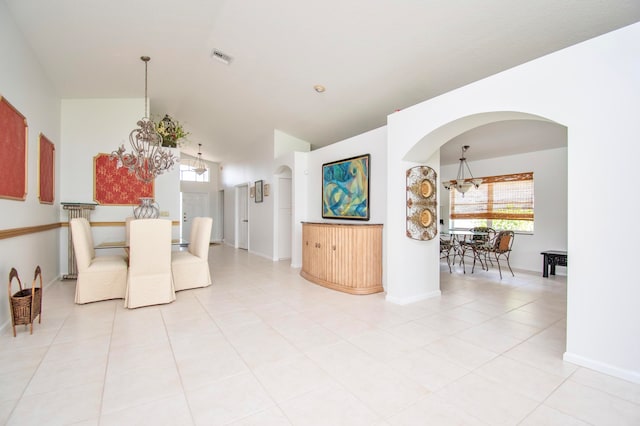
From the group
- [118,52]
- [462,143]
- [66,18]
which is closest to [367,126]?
[462,143]

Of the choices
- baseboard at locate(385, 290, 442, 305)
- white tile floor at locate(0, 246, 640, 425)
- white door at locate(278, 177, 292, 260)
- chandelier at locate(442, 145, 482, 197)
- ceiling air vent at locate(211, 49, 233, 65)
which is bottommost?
white tile floor at locate(0, 246, 640, 425)

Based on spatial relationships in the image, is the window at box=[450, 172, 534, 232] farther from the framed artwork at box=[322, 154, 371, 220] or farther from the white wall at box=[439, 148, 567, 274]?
the framed artwork at box=[322, 154, 371, 220]

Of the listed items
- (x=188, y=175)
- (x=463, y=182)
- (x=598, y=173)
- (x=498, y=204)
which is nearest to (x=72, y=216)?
Result: (x=188, y=175)

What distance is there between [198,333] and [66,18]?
3419 millimetres

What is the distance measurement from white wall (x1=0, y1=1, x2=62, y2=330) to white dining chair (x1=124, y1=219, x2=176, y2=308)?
991mm

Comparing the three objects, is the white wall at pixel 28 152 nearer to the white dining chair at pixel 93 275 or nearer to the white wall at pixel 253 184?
the white dining chair at pixel 93 275

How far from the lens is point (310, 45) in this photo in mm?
3697

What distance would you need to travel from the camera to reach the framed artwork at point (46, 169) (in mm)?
3770

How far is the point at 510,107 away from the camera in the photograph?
8.02 ft

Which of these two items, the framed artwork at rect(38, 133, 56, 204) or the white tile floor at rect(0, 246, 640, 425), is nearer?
the white tile floor at rect(0, 246, 640, 425)

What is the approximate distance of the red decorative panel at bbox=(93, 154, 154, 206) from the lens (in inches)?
204

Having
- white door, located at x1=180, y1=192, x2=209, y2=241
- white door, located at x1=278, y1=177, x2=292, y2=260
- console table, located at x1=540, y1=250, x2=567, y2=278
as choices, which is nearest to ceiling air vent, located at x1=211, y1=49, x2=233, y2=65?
white door, located at x1=278, y1=177, x2=292, y2=260

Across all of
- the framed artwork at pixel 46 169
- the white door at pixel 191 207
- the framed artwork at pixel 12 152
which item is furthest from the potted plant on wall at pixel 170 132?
the white door at pixel 191 207

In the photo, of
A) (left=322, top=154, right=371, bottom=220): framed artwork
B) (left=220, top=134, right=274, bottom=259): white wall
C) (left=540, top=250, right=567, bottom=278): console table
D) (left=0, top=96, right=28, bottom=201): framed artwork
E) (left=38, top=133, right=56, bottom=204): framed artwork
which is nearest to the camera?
(left=0, top=96, right=28, bottom=201): framed artwork
